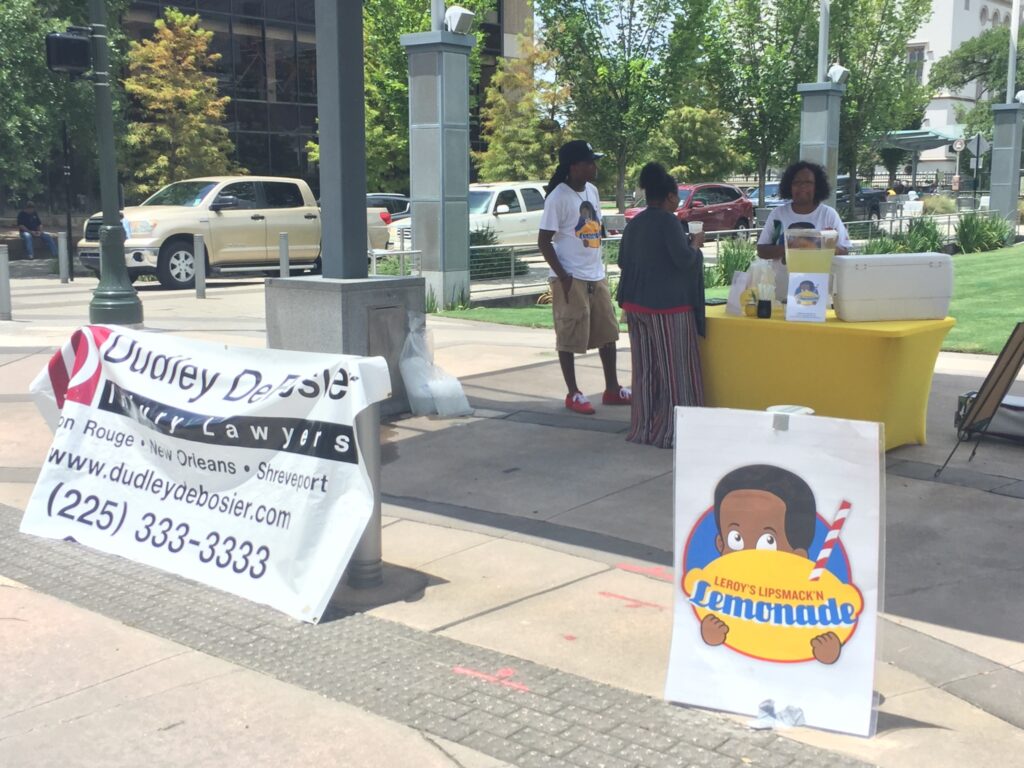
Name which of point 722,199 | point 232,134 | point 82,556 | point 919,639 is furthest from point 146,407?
point 232,134

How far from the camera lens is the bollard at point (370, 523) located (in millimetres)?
4754

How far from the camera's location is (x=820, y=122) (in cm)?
2380

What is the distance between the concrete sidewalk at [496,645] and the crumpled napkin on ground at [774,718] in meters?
0.04

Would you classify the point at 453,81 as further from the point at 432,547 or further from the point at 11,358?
the point at 432,547

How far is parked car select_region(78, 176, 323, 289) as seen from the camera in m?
19.5

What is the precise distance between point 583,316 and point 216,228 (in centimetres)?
1372

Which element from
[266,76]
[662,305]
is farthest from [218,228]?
[266,76]

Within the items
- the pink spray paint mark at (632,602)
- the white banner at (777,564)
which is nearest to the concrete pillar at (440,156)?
the pink spray paint mark at (632,602)

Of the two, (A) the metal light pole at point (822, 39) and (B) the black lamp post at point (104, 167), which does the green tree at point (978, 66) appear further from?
(B) the black lamp post at point (104, 167)

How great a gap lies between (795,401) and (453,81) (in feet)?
31.5

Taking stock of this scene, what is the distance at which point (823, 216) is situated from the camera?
24.5 ft

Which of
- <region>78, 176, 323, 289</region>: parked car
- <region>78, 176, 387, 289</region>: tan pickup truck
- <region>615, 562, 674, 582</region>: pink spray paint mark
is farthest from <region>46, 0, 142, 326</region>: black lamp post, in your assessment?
<region>615, 562, 674, 582</region>: pink spray paint mark

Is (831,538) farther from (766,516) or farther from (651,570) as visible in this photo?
(651,570)

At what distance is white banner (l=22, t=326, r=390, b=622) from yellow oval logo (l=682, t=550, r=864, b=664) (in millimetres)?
1548
